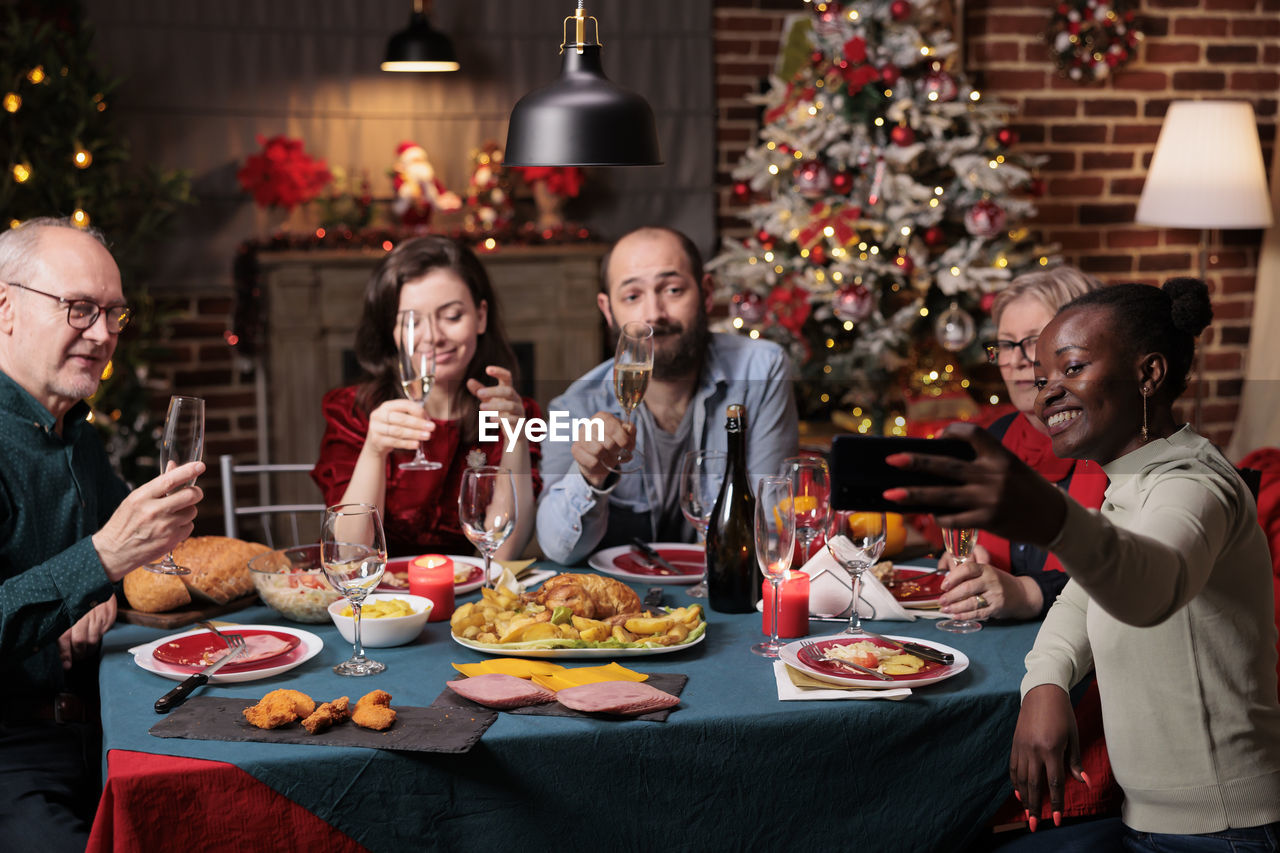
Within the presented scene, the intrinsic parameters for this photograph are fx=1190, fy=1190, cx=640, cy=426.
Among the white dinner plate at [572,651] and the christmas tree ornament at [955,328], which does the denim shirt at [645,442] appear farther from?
the christmas tree ornament at [955,328]

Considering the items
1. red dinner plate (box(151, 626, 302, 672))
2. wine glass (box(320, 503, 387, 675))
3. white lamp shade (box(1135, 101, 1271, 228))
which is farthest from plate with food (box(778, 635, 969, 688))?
white lamp shade (box(1135, 101, 1271, 228))

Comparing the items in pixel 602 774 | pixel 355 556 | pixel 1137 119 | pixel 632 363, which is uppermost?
pixel 1137 119

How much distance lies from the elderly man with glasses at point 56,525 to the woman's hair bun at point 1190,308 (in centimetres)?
121

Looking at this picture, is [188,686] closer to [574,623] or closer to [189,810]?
[189,810]

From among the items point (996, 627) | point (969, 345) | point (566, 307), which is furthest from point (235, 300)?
point (996, 627)

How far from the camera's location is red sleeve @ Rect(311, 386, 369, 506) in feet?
7.46

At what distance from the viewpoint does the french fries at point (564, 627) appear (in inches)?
62.9

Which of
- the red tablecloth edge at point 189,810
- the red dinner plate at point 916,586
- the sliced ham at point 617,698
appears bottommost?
the red tablecloth edge at point 189,810

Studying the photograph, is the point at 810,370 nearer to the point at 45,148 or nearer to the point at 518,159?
the point at 518,159

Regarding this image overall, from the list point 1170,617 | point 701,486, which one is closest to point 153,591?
point 701,486

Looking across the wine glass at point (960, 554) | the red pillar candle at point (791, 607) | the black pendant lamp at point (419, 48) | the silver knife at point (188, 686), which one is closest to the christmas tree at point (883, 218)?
the black pendant lamp at point (419, 48)

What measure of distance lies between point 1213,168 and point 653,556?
9.23ft

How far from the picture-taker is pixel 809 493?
164cm

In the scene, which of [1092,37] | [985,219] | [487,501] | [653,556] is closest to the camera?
[487,501]
